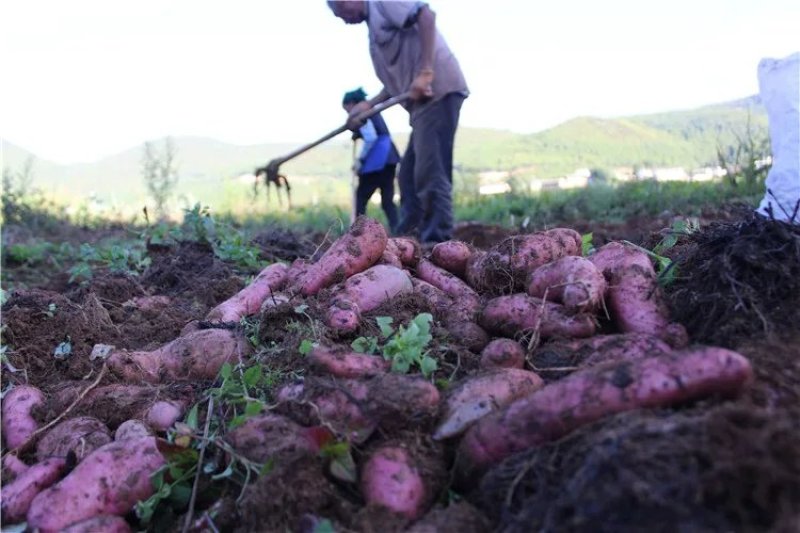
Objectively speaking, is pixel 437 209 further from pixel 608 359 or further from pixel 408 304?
pixel 608 359

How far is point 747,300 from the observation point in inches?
71.9

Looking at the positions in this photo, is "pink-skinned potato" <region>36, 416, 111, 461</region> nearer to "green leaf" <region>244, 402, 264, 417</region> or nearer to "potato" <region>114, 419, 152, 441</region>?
"potato" <region>114, 419, 152, 441</region>

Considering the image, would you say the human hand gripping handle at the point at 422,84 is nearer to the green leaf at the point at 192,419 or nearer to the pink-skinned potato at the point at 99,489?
the green leaf at the point at 192,419

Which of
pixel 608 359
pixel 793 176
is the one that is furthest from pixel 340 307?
pixel 793 176

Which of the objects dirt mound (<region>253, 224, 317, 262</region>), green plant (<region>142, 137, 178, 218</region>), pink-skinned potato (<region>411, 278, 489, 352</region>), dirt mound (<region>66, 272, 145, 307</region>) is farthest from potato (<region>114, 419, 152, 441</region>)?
green plant (<region>142, 137, 178, 218</region>)

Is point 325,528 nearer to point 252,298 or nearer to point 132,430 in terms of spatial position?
point 132,430

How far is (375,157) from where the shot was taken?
22.0 ft

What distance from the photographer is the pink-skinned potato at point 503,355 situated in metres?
1.90

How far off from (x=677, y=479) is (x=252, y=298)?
2.07 meters

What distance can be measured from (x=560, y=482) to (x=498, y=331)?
0.88 m

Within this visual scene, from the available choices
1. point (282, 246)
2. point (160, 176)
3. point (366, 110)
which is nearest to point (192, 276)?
point (282, 246)

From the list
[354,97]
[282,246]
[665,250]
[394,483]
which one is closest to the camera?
[394,483]

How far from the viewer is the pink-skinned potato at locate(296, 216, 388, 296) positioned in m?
2.64

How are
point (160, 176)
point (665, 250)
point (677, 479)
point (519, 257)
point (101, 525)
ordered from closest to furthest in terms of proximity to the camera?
point (677, 479) < point (101, 525) < point (519, 257) < point (665, 250) < point (160, 176)
